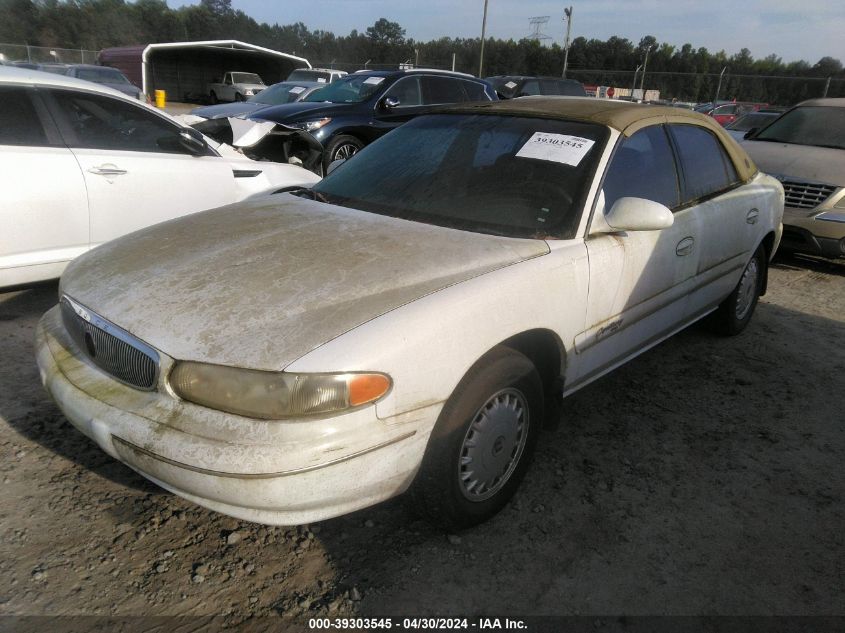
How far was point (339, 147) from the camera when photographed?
8.16 meters

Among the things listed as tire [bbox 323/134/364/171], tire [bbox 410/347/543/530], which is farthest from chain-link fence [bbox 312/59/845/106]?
tire [bbox 410/347/543/530]

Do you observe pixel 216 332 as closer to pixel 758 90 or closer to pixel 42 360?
pixel 42 360

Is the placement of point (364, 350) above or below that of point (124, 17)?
below

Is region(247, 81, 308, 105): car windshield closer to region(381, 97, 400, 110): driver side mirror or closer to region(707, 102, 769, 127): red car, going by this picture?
region(381, 97, 400, 110): driver side mirror

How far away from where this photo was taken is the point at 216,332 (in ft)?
6.45

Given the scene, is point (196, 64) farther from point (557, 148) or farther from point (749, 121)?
point (557, 148)

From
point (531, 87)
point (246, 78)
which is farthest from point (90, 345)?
point (246, 78)

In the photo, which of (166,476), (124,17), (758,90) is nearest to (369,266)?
(166,476)

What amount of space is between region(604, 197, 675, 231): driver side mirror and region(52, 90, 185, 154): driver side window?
3373 mm

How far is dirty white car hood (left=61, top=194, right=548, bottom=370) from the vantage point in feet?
6.40

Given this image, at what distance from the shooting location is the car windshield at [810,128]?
679cm

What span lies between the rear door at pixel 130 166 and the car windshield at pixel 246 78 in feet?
94.9

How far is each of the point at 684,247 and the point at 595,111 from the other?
0.84 metres

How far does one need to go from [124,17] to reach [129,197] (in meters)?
72.1
